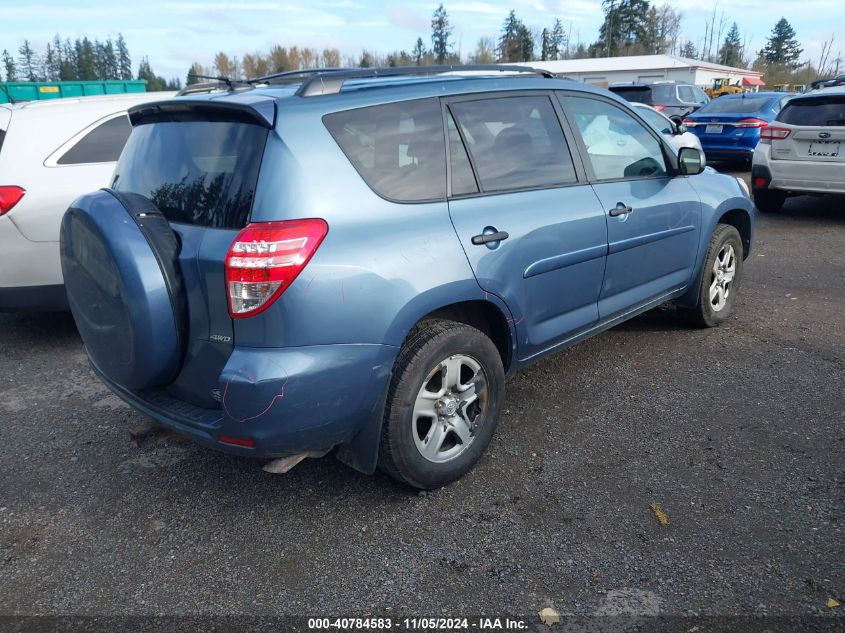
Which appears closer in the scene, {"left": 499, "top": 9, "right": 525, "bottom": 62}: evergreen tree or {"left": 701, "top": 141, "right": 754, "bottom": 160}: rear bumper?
{"left": 701, "top": 141, "right": 754, "bottom": 160}: rear bumper

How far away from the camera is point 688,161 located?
14.4ft

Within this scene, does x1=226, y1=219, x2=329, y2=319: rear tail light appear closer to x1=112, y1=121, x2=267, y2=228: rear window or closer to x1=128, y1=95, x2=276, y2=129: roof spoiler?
x1=112, y1=121, x2=267, y2=228: rear window

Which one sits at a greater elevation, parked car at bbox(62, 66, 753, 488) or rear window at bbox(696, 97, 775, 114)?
rear window at bbox(696, 97, 775, 114)

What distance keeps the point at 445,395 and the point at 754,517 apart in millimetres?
1388

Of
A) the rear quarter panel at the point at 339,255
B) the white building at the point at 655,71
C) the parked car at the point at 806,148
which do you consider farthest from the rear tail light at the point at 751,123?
the white building at the point at 655,71

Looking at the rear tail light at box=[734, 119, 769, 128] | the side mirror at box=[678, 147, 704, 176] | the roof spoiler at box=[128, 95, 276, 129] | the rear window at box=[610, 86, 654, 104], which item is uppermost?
the rear window at box=[610, 86, 654, 104]

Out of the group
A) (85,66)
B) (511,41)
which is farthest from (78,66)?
(511,41)

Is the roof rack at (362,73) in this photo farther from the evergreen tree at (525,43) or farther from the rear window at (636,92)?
the evergreen tree at (525,43)

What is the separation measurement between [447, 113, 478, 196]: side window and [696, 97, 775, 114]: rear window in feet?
39.8

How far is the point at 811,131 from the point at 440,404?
7.77 m

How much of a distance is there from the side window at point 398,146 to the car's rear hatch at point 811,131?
23.9ft

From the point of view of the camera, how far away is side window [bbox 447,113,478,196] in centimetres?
315

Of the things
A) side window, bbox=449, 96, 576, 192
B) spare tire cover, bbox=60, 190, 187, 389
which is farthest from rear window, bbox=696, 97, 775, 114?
spare tire cover, bbox=60, 190, 187, 389

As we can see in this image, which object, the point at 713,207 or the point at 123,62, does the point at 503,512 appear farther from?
the point at 123,62
